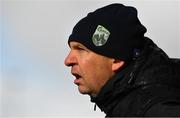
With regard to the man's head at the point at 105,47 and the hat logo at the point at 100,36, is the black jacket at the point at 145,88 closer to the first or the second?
the man's head at the point at 105,47

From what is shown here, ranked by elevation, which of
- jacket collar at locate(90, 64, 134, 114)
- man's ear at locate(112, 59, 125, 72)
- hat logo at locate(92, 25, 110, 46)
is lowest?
jacket collar at locate(90, 64, 134, 114)

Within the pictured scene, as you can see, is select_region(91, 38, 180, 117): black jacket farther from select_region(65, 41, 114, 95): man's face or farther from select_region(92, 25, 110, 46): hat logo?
select_region(92, 25, 110, 46): hat logo

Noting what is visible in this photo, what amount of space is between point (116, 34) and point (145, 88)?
0.70 meters

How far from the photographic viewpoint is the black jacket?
281 centimetres

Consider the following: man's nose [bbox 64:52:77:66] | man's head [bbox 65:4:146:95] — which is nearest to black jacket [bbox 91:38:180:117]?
man's head [bbox 65:4:146:95]

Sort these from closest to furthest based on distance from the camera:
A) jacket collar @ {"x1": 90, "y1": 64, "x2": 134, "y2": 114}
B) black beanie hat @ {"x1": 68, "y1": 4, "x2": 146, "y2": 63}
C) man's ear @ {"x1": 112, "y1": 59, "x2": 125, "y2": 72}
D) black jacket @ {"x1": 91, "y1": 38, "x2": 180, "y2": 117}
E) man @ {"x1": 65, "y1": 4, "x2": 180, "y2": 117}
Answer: black jacket @ {"x1": 91, "y1": 38, "x2": 180, "y2": 117} → man @ {"x1": 65, "y1": 4, "x2": 180, "y2": 117} → jacket collar @ {"x1": 90, "y1": 64, "x2": 134, "y2": 114} → man's ear @ {"x1": 112, "y1": 59, "x2": 125, "y2": 72} → black beanie hat @ {"x1": 68, "y1": 4, "x2": 146, "y2": 63}

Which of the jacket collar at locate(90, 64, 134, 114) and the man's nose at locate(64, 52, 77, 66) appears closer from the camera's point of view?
the jacket collar at locate(90, 64, 134, 114)

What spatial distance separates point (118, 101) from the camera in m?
3.31

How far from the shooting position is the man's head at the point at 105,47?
11.5 ft

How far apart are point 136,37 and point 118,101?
623 millimetres

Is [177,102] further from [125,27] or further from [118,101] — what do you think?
[125,27]

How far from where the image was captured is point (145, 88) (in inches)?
120

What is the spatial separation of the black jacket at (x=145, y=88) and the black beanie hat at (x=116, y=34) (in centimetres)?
13

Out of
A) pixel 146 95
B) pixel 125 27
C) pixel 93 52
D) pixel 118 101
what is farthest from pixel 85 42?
pixel 146 95
